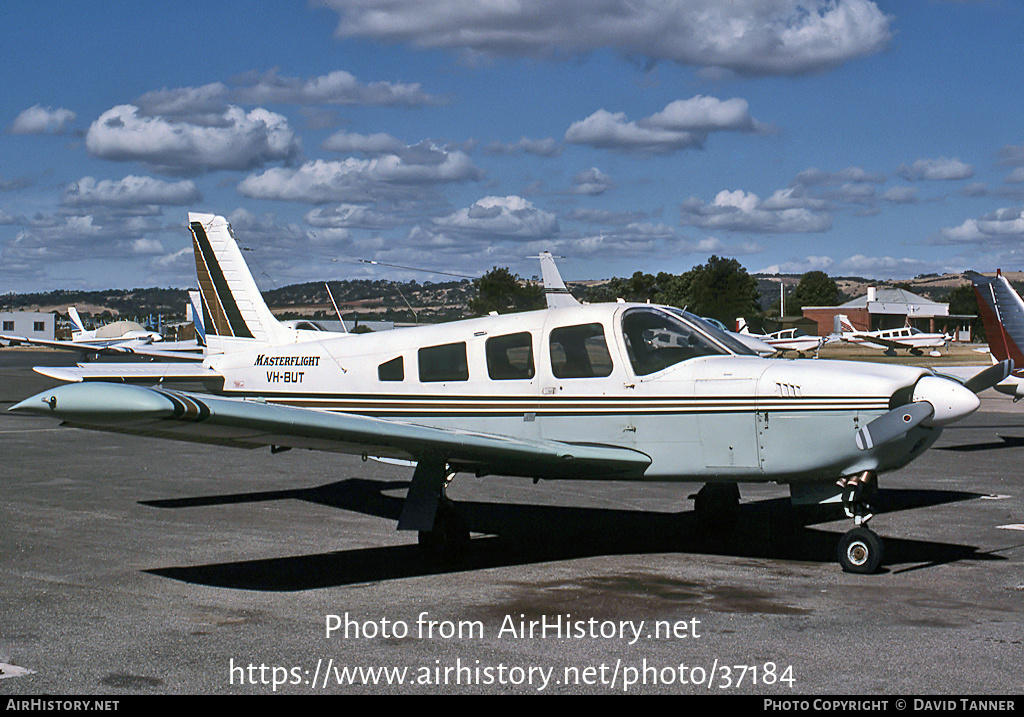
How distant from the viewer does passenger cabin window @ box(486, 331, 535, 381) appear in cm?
919

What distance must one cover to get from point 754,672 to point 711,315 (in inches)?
1813

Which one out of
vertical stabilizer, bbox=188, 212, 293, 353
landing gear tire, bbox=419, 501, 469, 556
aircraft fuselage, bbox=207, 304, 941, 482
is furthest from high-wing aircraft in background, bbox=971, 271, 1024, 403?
landing gear tire, bbox=419, 501, 469, 556

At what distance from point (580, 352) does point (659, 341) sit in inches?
27.9

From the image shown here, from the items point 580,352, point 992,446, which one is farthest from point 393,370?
point 992,446

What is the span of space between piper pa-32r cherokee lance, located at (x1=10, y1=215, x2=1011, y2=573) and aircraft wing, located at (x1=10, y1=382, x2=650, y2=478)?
0.02m

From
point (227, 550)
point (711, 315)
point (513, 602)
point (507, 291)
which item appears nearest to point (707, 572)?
point (513, 602)

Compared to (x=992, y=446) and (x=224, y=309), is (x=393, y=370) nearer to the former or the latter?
(x=224, y=309)

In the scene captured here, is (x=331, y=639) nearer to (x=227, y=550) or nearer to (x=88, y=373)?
(x=227, y=550)

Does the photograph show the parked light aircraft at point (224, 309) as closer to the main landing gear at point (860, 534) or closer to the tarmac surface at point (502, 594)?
the tarmac surface at point (502, 594)

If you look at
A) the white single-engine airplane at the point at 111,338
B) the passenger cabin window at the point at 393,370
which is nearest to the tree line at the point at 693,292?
the passenger cabin window at the point at 393,370

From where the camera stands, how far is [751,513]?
37.3 ft

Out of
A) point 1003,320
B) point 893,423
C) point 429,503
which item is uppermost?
point 1003,320

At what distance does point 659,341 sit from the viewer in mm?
8906

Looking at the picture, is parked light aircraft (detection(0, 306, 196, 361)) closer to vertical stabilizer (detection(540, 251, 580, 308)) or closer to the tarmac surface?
vertical stabilizer (detection(540, 251, 580, 308))
